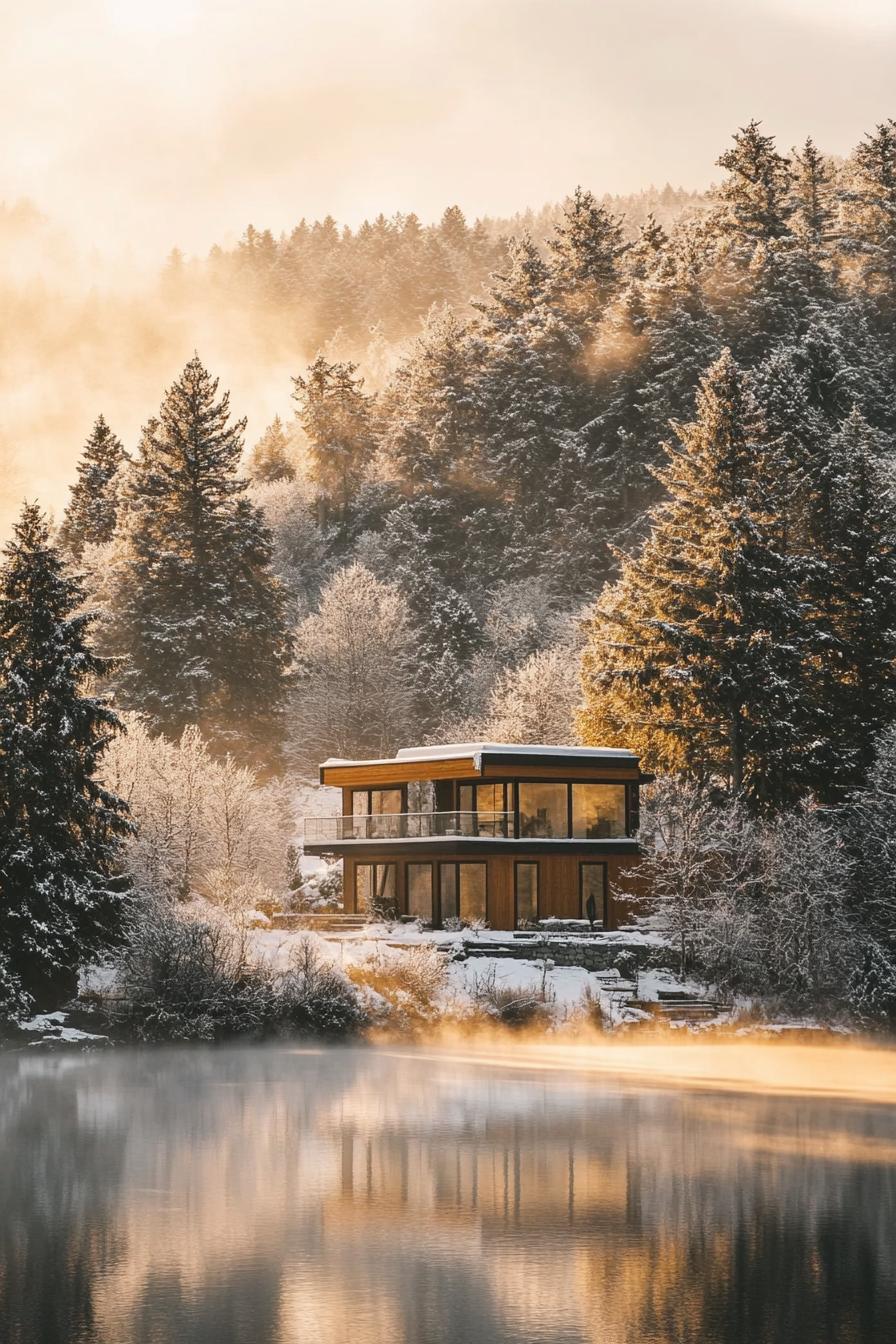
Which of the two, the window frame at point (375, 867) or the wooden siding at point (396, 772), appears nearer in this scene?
the wooden siding at point (396, 772)

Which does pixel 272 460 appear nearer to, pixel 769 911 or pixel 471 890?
pixel 471 890

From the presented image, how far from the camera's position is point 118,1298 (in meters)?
20.2

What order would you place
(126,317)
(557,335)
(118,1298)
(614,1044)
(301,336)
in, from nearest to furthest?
(118,1298) → (614,1044) → (557,335) → (301,336) → (126,317)

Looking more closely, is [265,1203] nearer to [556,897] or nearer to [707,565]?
[556,897]

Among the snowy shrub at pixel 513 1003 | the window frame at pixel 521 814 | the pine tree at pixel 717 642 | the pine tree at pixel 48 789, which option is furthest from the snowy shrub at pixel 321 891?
the pine tree at pixel 48 789

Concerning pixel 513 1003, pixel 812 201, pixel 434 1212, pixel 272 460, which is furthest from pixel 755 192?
pixel 434 1212

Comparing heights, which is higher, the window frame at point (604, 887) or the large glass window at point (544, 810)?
the large glass window at point (544, 810)

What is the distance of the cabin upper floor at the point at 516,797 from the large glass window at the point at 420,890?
1.22m

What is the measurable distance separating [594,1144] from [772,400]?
56387mm

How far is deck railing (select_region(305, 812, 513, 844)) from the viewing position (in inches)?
2159

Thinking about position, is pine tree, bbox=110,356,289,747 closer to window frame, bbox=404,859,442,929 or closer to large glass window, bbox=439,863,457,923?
window frame, bbox=404,859,442,929

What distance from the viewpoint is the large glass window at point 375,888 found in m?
56.4

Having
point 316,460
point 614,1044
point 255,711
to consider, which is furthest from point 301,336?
point 614,1044

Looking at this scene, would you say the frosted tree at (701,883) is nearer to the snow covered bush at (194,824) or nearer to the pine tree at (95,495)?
the snow covered bush at (194,824)
